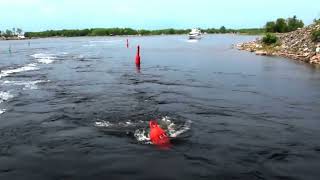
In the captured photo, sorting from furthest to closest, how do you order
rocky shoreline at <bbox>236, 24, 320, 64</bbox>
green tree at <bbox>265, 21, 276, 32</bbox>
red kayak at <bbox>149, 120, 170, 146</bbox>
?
green tree at <bbox>265, 21, 276, 32</bbox>, rocky shoreline at <bbox>236, 24, 320, 64</bbox>, red kayak at <bbox>149, 120, 170, 146</bbox>

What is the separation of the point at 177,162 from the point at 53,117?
986cm

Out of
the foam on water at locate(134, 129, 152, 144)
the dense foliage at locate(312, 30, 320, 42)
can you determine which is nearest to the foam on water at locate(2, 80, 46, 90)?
the foam on water at locate(134, 129, 152, 144)

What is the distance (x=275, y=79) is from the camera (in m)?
38.2

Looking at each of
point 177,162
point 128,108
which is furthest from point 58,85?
point 177,162

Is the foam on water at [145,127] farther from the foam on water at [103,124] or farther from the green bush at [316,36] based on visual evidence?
the green bush at [316,36]

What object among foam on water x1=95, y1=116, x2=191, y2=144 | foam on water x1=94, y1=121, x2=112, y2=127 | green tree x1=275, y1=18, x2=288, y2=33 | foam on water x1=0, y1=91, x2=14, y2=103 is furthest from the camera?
green tree x1=275, y1=18, x2=288, y2=33

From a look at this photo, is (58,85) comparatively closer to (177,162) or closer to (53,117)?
(53,117)

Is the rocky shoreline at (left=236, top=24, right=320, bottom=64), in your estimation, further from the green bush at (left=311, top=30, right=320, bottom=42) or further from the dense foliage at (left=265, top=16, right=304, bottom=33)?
the dense foliage at (left=265, top=16, right=304, bottom=33)

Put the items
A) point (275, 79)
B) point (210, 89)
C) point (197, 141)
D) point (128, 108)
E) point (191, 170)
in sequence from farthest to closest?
point (275, 79) → point (210, 89) → point (128, 108) → point (197, 141) → point (191, 170)

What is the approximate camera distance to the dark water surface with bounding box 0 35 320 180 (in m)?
15.8

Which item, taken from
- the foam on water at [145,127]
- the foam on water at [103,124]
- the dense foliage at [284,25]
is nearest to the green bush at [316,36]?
the foam on water at [145,127]

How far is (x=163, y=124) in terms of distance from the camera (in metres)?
21.4

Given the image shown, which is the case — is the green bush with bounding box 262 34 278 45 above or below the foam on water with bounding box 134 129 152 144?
above

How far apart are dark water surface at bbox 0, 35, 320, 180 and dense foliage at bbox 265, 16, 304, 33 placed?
328 ft
